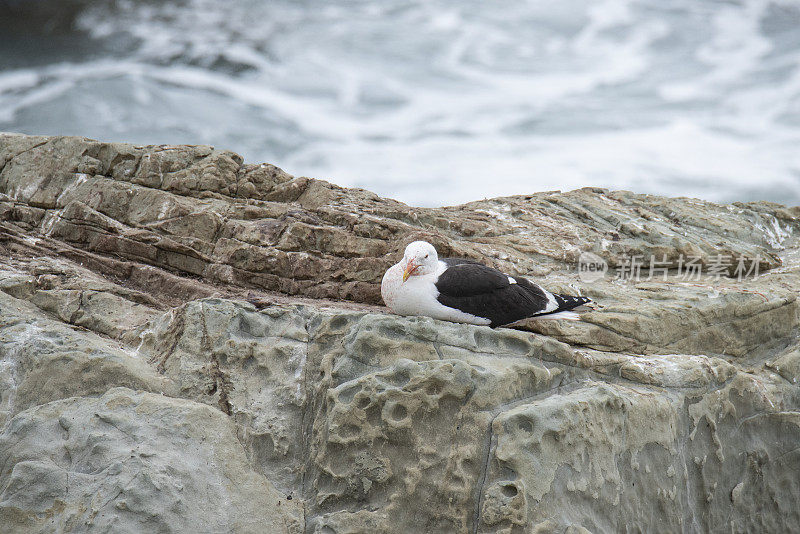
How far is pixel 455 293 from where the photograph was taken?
509 cm

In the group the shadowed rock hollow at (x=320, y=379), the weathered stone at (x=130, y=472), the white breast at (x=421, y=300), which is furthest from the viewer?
the white breast at (x=421, y=300)

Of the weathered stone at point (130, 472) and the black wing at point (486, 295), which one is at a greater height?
the black wing at point (486, 295)

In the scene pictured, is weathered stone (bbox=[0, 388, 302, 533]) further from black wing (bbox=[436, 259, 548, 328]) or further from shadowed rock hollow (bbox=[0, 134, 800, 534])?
black wing (bbox=[436, 259, 548, 328])

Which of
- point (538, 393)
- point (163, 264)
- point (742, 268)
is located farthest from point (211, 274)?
point (742, 268)

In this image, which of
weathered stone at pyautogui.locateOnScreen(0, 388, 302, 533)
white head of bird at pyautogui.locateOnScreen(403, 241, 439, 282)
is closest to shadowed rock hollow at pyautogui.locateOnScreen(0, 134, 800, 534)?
weathered stone at pyautogui.locateOnScreen(0, 388, 302, 533)

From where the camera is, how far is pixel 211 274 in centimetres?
654

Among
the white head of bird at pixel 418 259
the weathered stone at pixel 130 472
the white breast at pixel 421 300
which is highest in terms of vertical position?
the white head of bird at pixel 418 259

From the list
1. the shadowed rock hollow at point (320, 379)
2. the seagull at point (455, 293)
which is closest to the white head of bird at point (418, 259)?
the seagull at point (455, 293)

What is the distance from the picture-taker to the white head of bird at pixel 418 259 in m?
5.13

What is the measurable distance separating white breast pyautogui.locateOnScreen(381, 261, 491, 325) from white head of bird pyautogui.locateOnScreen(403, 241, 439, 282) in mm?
47

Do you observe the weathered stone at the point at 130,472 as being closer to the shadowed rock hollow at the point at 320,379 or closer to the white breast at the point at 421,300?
the shadowed rock hollow at the point at 320,379

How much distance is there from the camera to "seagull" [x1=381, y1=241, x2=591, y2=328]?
507cm

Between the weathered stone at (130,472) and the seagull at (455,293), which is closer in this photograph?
the weathered stone at (130,472)

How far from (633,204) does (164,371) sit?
7272mm
